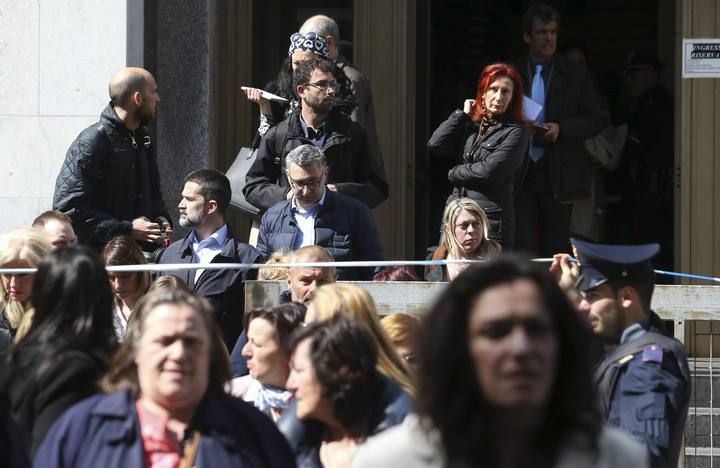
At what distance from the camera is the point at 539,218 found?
1049 centimetres

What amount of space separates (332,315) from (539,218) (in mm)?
5079

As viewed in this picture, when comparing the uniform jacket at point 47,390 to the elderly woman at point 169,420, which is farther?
the uniform jacket at point 47,390

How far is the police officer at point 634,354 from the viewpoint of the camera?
5.63 metres

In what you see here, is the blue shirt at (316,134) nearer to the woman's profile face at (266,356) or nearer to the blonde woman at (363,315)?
the woman's profile face at (266,356)

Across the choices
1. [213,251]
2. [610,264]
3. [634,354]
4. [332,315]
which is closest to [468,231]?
[213,251]


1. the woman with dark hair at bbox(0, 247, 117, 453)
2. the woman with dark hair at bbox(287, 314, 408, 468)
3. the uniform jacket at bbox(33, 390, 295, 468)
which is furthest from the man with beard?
the uniform jacket at bbox(33, 390, 295, 468)

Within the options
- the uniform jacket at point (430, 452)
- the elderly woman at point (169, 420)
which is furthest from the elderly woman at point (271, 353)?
the uniform jacket at point (430, 452)

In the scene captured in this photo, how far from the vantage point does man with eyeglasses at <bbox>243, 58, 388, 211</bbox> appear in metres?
9.28

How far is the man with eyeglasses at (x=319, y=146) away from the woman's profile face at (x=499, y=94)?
0.73 m

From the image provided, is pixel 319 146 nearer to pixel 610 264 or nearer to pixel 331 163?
pixel 331 163

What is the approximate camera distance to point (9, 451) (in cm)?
505

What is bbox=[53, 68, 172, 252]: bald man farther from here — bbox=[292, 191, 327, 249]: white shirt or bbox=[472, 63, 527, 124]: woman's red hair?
bbox=[472, 63, 527, 124]: woman's red hair

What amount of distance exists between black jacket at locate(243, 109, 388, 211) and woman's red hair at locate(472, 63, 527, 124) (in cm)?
67

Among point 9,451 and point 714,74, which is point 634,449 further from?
point 714,74
